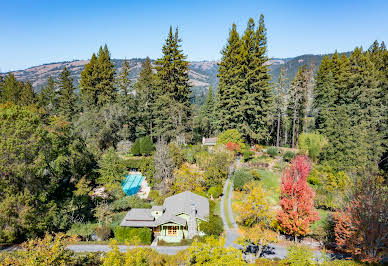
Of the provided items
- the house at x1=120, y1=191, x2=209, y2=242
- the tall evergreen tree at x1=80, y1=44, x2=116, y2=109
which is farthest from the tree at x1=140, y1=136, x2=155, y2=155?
the house at x1=120, y1=191, x2=209, y2=242

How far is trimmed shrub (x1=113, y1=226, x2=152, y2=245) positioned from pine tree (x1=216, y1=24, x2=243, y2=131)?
2709 centimetres

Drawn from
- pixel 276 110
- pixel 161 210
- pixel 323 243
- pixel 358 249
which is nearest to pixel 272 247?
pixel 323 243

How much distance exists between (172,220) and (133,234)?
3.99m

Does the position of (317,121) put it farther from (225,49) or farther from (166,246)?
(166,246)

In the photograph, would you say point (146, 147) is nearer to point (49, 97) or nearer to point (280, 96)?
point (280, 96)

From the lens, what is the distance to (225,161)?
117ft

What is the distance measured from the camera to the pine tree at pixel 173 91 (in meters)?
45.4

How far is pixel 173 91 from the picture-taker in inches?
1815

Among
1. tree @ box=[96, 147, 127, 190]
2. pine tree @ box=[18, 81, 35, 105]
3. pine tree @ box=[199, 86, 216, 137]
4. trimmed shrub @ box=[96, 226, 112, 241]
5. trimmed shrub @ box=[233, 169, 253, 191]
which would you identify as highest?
pine tree @ box=[18, 81, 35, 105]

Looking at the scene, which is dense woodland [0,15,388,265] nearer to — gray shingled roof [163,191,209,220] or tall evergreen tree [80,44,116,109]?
tall evergreen tree [80,44,116,109]

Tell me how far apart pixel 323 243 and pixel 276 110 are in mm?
34132

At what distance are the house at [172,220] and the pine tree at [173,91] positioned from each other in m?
19.8

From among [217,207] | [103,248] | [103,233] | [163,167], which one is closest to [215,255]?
[103,248]

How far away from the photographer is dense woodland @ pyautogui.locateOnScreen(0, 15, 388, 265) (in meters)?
20.4
